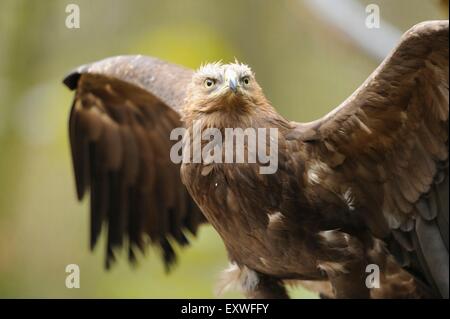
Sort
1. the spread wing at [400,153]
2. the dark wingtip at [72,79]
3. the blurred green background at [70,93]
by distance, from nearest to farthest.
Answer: the spread wing at [400,153], the dark wingtip at [72,79], the blurred green background at [70,93]

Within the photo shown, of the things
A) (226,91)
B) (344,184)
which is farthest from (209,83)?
(344,184)

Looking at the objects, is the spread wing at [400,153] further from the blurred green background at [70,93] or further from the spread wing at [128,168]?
the blurred green background at [70,93]

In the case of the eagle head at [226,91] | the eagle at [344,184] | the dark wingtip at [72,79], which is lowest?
the eagle at [344,184]

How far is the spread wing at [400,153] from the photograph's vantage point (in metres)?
5.26

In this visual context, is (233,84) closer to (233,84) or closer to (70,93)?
(233,84)

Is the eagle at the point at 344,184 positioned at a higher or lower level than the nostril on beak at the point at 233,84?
lower

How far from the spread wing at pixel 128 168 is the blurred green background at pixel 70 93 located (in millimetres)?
2216

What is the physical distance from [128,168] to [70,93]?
135 inches

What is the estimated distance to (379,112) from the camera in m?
5.45

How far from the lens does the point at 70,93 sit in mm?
10703

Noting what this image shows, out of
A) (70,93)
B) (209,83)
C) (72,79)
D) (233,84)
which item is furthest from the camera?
(70,93)

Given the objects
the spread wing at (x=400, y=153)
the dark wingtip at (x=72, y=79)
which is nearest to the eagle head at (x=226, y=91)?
the spread wing at (x=400, y=153)

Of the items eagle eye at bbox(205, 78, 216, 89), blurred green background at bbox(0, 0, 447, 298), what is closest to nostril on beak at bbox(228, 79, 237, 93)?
eagle eye at bbox(205, 78, 216, 89)

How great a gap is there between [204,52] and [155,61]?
3.03 metres
